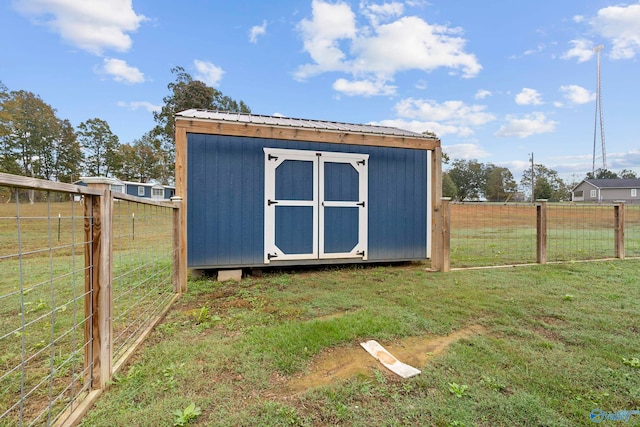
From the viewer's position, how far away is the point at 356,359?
1879mm

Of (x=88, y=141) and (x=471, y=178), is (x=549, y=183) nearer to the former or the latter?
(x=471, y=178)

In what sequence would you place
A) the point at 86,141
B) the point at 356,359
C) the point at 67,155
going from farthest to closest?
1. the point at 86,141
2. the point at 67,155
3. the point at 356,359

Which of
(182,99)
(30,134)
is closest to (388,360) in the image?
(182,99)

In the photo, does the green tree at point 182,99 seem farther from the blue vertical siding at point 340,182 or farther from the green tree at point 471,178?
the green tree at point 471,178

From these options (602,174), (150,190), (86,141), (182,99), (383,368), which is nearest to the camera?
(383,368)

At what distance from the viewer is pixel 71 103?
1031 inches

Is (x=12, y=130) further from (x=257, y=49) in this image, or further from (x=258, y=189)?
(x=258, y=189)

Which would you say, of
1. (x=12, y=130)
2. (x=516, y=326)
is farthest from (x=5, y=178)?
(x=12, y=130)

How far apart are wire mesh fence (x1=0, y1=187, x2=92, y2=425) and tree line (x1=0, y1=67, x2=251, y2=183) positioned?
2089cm

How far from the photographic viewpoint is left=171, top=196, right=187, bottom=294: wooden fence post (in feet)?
10.7

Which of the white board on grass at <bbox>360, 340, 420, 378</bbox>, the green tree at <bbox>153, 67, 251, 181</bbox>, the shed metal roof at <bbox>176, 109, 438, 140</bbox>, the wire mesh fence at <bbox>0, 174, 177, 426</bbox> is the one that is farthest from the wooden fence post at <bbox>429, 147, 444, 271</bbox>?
the green tree at <bbox>153, 67, 251, 181</bbox>

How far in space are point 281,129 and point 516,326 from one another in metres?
3.31

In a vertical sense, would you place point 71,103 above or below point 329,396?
above

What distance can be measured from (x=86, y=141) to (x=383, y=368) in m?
36.7
